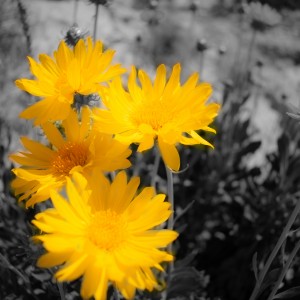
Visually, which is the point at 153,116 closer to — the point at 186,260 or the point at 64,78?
the point at 64,78

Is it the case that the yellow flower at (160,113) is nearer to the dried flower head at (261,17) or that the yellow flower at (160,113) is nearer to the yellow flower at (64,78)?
the yellow flower at (64,78)

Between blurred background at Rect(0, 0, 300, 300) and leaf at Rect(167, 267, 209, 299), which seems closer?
leaf at Rect(167, 267, 209, 299)

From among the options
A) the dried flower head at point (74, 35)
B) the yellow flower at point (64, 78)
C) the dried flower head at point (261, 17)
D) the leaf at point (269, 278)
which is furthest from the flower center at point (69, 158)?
the dried flower head at point (261, 17)

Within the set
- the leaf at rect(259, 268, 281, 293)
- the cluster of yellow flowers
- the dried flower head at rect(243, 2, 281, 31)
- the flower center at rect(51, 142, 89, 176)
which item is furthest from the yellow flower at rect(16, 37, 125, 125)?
the dried flower head at rect(243, 2, 281, 31)

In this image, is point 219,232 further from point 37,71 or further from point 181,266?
point 37,71

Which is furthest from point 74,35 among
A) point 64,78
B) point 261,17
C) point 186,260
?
point 261,17

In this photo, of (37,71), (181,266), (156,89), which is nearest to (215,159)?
(181,266)

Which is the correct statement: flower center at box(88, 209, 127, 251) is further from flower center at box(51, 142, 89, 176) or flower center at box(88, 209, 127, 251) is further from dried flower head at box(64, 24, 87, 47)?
dried flower head at box(64, 24, 87, 47)
